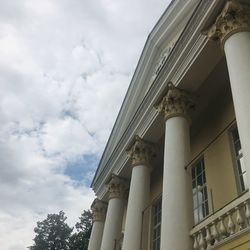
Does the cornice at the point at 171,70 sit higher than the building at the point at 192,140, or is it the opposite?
the cornice at the point at 171,70

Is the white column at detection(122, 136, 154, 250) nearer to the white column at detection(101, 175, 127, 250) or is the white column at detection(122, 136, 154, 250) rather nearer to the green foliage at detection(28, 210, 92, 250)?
the white column at detection(101, 175, 127, 250)

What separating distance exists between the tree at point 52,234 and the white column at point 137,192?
86.8 ft

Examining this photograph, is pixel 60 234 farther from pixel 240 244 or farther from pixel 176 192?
pixel 240 244

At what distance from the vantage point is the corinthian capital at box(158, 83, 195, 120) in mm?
10914

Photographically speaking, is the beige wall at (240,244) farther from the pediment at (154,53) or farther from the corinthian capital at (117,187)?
the corinthian capital at (117,187)

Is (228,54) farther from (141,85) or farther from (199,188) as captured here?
(141,85)

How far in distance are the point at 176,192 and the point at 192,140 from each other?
4.33 m

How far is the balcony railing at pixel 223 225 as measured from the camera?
657 centimetres

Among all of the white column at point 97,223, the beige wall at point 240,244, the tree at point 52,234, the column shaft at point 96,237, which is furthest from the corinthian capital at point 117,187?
the tree at point 52,234

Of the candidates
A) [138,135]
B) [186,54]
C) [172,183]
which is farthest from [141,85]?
[172,183]

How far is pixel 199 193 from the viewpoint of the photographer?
36.9ft

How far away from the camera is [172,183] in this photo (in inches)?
367

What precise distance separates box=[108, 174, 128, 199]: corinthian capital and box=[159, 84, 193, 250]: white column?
601 centimetres

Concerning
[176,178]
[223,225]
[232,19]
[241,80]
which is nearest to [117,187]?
[176,178]
